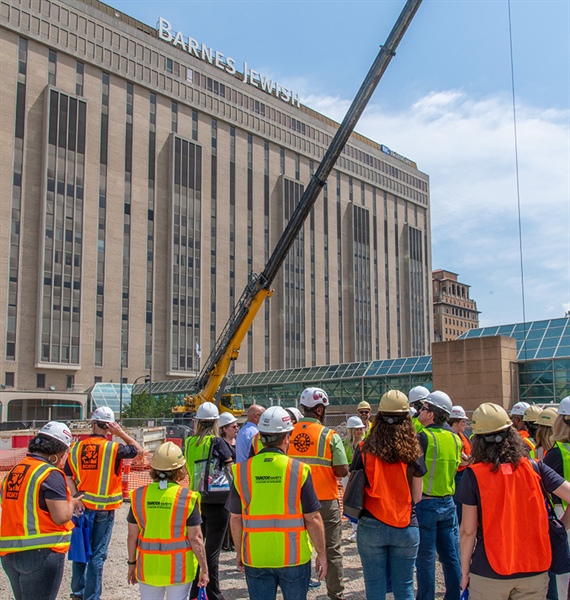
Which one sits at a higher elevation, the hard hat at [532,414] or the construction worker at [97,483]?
the hard hat at [532,414]

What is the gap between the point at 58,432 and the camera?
4.99m

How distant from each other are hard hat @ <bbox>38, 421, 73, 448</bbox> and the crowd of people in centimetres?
1

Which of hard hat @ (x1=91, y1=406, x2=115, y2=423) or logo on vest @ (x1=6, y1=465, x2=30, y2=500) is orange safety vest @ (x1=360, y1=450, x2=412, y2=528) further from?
hard hat @ (x1=91, y1=406, x2=115, y2=423)

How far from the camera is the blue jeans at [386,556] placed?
4477 mm

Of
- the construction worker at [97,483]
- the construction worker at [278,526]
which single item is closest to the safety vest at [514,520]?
the construction worker at [278,526]

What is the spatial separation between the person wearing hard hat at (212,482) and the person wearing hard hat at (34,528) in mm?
1783

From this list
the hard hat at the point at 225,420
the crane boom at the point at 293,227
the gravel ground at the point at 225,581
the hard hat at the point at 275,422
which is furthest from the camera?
the crane boom at the point at 293,227

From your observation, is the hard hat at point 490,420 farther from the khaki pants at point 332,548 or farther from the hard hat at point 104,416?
the hard hat at point 104,416

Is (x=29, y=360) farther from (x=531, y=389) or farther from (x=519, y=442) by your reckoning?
(x=519, y=442)

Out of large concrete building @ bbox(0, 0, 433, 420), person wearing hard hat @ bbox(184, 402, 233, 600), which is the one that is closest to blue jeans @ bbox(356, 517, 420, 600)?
person wearing hard hat @ bbox(184, 402, 233, 600)

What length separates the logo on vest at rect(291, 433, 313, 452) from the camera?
5641 mm

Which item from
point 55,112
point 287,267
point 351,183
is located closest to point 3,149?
point 55,112

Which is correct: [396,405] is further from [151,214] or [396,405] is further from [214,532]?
[151,214]

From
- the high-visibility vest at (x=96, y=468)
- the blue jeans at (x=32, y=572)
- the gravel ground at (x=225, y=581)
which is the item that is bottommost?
the gravel ground at (x=225, y=581)
